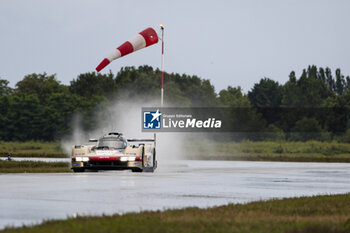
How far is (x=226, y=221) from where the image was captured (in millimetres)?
11766

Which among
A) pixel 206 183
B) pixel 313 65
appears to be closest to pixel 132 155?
pixel 206 183

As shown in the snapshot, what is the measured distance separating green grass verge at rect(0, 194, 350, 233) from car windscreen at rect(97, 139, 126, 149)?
1381 centimetres

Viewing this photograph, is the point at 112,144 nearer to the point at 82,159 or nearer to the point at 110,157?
the point at 110,157

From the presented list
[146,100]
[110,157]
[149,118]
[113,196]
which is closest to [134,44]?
[110,157]

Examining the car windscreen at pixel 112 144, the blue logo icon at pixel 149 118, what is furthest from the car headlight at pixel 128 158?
the blue logo icon at pixel 149 118

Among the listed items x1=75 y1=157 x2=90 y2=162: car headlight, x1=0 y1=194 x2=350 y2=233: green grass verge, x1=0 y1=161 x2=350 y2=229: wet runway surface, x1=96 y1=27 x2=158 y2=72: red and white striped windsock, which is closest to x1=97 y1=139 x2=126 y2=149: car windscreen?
x1=75 y1=157 x2=90 y2=162: car headlight

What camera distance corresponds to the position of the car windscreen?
92.6ft

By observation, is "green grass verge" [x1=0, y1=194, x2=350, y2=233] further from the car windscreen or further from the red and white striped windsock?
the red and white striped windsock

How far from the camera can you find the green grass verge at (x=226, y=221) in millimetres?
10609

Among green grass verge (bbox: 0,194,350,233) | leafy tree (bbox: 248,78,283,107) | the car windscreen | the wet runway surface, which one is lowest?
green grass verge (bbox: 0,194,350,233)

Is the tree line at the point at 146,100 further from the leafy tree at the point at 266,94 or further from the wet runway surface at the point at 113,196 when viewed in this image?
the wet runway surface at the point at 113,196

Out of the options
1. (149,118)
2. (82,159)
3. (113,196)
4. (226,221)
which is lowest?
(226,221)

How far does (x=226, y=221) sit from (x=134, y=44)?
22590 mm

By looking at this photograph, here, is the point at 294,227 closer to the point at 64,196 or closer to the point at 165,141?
the point at 64,196
